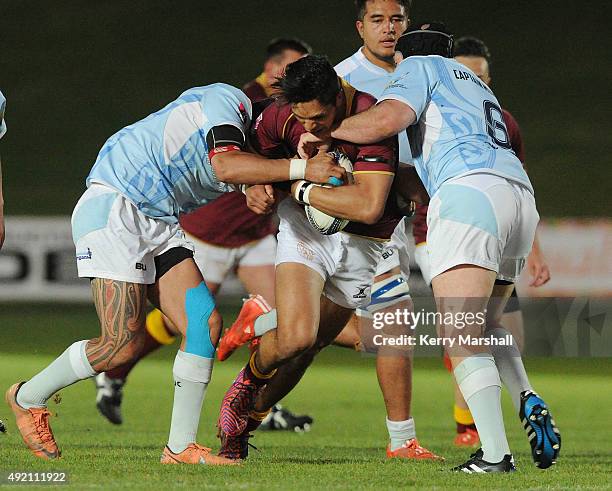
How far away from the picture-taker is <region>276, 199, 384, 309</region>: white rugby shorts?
20.9 ft

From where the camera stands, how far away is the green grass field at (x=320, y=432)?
17.5 ft

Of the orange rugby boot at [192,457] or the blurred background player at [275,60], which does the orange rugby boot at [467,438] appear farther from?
the blurred background player at [275,60]

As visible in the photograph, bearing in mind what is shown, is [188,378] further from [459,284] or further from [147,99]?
[147,99]

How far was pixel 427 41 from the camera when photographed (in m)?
6.17

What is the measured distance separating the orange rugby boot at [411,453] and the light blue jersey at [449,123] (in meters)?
1.57

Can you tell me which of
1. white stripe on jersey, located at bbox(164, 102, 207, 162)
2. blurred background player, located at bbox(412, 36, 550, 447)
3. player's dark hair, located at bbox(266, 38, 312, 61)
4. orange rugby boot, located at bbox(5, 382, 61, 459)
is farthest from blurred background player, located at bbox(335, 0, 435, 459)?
player's dark hair, located at bbox(266, 38, 312, 61)

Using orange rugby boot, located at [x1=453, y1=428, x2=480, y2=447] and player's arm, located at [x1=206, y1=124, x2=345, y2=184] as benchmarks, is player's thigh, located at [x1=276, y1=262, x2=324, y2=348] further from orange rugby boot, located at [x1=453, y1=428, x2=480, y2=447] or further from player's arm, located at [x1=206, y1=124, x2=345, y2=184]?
orange rugby boot, located at [x1=453, y1=428, x2=480, y2=447]

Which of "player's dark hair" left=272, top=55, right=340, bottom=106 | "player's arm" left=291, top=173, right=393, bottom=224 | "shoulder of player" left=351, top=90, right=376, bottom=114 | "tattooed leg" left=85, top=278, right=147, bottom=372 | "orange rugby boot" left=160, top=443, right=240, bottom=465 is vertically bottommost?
"orange rugby boot" left=160, top=443, right=240, bottom=465

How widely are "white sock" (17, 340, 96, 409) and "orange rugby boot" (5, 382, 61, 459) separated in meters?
0.05

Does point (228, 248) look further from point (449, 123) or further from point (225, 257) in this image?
point (449, 123)

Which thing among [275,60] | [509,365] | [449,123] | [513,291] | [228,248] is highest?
[449,123]

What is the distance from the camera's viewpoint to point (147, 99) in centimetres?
2392

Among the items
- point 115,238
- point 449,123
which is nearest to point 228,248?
point 115,238

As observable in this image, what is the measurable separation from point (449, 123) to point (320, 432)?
325 centimetres
